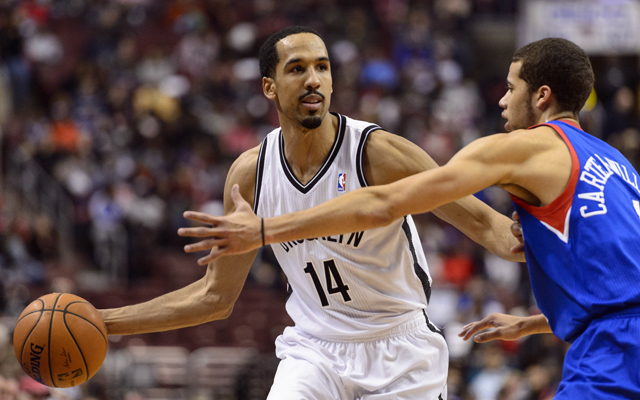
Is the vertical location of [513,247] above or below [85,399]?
above

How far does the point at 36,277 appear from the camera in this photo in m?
12.1

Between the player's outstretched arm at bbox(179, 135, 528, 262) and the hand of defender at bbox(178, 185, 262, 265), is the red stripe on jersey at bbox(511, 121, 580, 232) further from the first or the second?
the hand of defender at bbox(178, 185, 262, 265)

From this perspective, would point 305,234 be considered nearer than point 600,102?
Yes

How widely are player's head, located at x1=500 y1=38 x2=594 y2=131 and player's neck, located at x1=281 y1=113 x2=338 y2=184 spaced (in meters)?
1.18

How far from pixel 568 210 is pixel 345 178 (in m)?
1.45

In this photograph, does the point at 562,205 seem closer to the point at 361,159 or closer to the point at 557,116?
the point at 557,116

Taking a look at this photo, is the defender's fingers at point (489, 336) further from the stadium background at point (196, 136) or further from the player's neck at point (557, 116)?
the stadium background at point (196, 136)

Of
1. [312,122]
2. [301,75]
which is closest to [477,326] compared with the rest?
[312,122]

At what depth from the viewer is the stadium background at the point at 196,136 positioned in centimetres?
1124

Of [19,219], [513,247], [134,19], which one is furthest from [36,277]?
[513,247]

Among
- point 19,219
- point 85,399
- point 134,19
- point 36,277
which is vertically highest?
point 134,19

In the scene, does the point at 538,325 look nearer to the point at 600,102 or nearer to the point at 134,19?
the point at 600,102

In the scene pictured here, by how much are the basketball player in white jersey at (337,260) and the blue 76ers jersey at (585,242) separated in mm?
852

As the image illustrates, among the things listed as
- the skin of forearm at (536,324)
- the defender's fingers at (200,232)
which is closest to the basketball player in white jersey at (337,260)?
the skin of forearm at (536,324)
